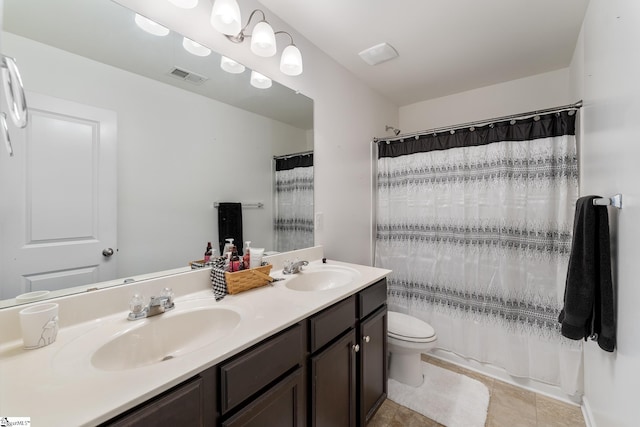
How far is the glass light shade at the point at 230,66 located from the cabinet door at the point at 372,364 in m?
1.55

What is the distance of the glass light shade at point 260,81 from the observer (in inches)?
59.3

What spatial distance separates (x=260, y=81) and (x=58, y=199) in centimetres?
113

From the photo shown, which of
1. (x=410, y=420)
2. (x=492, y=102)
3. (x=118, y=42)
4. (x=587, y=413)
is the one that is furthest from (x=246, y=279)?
(x=492, y=102)

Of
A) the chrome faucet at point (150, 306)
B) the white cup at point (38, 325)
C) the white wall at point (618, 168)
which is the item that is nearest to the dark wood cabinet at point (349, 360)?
the chrome faucet at point (150, 306)

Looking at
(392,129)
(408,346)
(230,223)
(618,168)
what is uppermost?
(392,129)

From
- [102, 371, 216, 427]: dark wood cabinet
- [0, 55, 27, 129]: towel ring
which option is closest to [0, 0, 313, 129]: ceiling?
[0, 55, 27, 129]: towel ring

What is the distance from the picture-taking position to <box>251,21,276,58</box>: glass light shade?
4.41 feet

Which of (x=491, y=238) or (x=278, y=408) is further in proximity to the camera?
(x=491, y=238)

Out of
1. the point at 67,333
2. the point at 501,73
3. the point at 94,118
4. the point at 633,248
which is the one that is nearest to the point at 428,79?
the point at 501,73

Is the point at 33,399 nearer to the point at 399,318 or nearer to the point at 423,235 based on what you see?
the point at 399,318

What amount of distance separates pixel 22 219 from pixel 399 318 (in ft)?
6.99

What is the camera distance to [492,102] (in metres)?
2.42

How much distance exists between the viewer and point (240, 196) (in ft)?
4.93

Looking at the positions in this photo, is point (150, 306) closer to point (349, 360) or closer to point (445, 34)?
point (349, 360)
